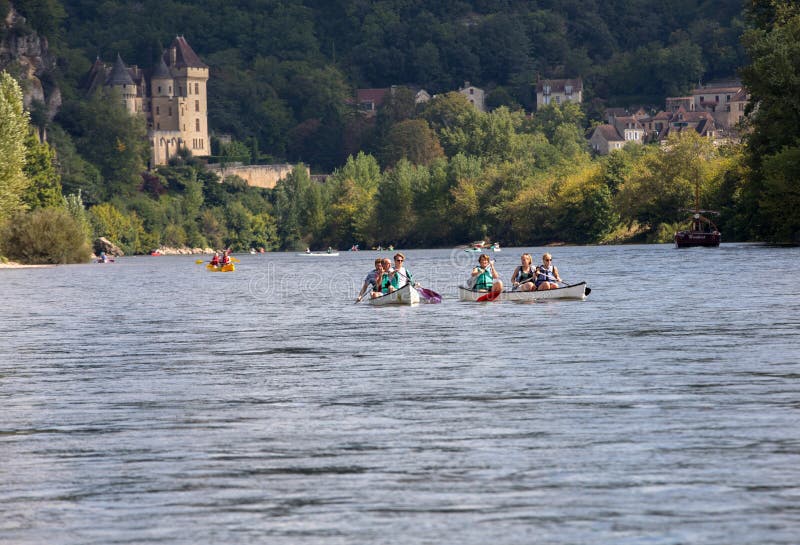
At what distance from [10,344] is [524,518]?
28.1m

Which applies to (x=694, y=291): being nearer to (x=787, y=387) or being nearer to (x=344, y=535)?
(x=787, y=387)

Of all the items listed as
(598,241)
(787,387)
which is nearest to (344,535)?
(787,387)

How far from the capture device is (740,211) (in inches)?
4983

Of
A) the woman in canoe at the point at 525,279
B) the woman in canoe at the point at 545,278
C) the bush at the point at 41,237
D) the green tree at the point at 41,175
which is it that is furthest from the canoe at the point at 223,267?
the woman in canoe at the point at 545,278

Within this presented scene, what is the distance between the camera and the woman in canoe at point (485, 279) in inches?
2164

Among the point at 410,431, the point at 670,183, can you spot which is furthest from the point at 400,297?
the point at 670,183

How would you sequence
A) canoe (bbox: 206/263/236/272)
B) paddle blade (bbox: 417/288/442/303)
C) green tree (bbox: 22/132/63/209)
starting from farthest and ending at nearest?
1. green tree (bbox: 22/132/63/209)
2. canoe (bbox: 206/263/236/272)
3. paddle blade (bbox: 417/288/442/303)

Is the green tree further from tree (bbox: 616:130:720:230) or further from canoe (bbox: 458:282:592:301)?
canoe (bbox: 458:282:592:301)

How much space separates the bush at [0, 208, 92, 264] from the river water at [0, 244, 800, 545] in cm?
8230

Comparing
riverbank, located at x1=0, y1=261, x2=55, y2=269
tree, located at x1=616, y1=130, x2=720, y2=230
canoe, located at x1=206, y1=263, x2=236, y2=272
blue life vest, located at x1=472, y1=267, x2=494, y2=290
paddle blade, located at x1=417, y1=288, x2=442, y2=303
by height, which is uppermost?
tree, located at x1=616, y1=130, x2=720, y2=230

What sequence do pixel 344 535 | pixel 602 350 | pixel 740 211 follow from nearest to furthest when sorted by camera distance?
pixel 344 535
pixel 602 350
pixel 740 211

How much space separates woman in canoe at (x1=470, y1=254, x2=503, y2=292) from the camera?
180 feet

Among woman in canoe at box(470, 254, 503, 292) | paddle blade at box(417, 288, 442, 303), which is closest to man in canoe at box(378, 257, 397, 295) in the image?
paddle blade at box(417, 288, 442, 303)

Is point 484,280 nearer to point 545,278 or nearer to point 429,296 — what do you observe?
point 545,278
